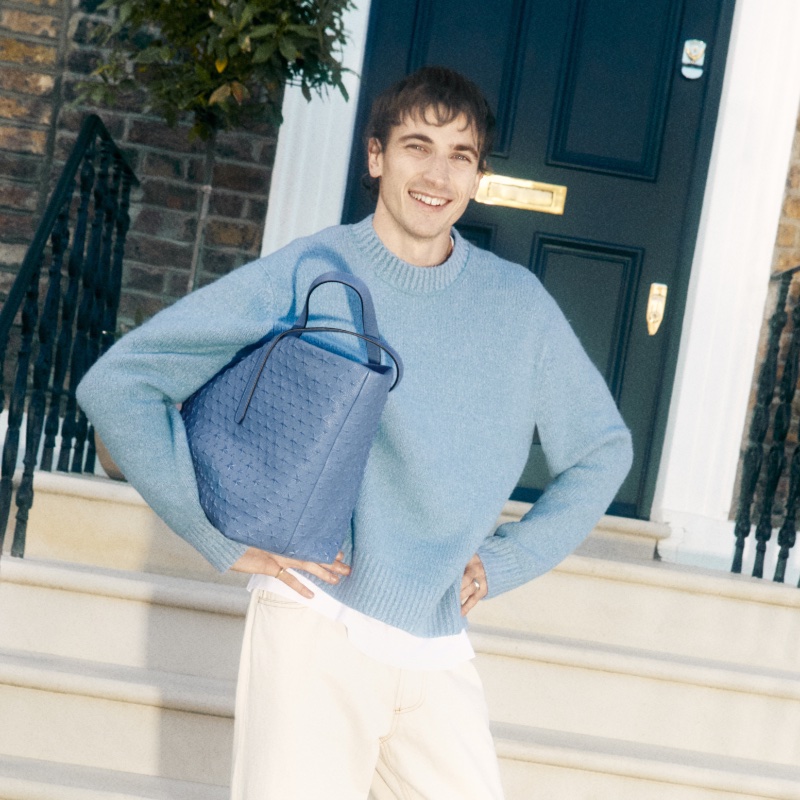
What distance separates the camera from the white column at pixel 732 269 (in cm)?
369

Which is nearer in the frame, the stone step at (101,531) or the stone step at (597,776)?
the stone step at (597,776)

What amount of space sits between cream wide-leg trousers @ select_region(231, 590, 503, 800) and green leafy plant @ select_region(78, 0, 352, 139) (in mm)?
2123

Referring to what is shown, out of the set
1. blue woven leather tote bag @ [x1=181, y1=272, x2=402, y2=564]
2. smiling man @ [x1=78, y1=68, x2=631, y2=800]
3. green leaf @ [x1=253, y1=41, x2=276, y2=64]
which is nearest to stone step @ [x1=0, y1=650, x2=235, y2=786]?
smiling man @ [x1=78, y1=68, x2=631, y2=800]

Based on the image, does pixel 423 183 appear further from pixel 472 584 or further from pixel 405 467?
pixel 472 584

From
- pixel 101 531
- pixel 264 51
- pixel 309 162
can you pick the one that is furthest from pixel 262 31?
pixel 101 531

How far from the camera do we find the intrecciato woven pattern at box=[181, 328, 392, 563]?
4.47ft

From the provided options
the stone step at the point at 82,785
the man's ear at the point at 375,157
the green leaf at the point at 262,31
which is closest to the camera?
the man's ear at the point at 375,157

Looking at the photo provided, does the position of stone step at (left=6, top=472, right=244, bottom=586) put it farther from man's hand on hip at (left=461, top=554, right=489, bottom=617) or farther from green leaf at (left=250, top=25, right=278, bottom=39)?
man's hand on hip at (left=461, top=554, right=489, bottom=617)

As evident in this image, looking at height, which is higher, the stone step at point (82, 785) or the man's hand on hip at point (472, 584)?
the man's hand on hip at point (472, 584)

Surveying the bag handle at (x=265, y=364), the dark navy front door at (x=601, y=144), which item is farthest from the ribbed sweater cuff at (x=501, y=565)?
the dark navy front door at (x=601, y=144)

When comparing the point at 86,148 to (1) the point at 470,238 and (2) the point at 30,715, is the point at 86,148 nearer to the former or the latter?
(1) the point at 470,238

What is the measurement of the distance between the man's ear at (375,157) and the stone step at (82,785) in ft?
4.76

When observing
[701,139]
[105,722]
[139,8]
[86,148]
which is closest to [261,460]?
[105,722]

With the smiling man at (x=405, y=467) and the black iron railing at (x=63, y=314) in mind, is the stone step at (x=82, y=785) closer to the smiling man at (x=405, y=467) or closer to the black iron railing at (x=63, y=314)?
the black iron railing at (x=63, y=314)
